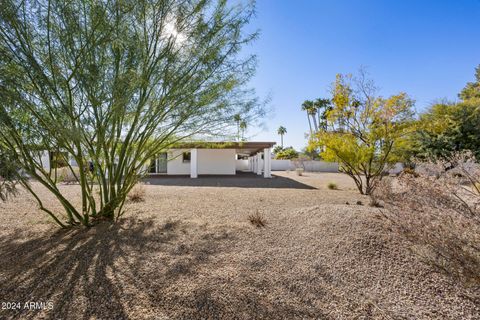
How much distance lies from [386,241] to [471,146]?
69.9 ft

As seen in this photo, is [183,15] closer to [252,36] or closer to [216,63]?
[216,63]

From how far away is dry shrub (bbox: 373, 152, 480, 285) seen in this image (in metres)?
2.54

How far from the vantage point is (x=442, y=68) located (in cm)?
870

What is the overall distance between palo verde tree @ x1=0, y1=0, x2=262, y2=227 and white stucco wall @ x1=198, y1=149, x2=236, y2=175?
593 inches

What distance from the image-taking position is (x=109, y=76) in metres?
4.03

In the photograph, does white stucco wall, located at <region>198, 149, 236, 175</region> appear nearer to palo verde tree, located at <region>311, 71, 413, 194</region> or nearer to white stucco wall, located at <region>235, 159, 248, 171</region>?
white stucco wall, located at <region>235, 159, 248, 171</region>

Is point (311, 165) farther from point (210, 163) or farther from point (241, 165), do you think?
point (210, 163)

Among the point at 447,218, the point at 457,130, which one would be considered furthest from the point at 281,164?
the point at 447,218

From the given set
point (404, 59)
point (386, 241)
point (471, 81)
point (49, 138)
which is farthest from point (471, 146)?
point (49, 138)

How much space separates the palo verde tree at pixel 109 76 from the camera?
340 centimetres

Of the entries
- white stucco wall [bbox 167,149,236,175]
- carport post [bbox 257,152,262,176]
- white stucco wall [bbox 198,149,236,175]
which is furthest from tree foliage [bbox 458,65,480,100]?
white stucco wall [bbox 167,149,236,175]

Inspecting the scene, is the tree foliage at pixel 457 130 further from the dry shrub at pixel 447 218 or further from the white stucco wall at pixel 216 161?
the dry shrub at pixel 447 218

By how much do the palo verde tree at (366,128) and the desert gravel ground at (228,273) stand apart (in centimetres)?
481

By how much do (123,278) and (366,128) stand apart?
956 cm
